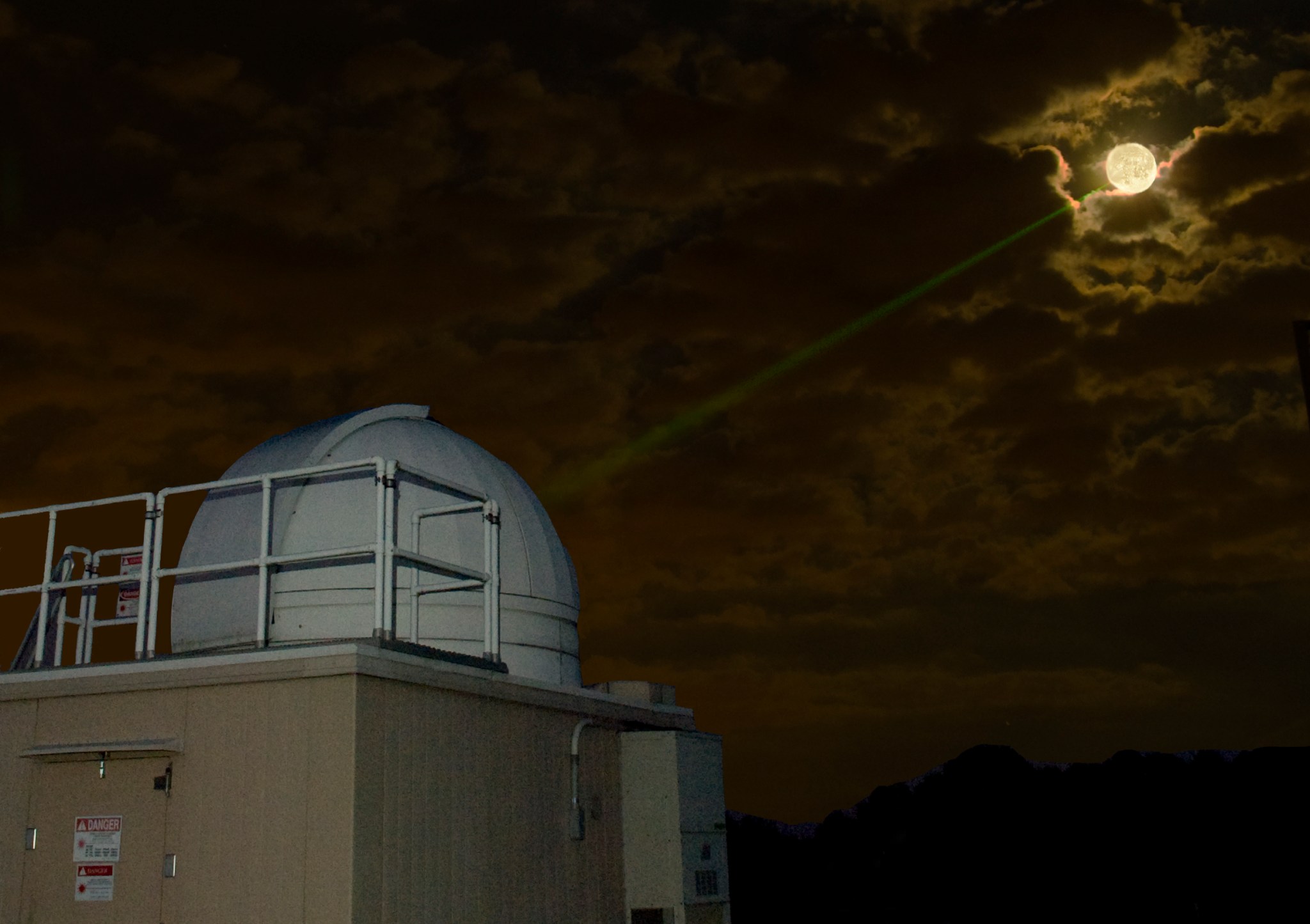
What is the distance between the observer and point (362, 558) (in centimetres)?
1377

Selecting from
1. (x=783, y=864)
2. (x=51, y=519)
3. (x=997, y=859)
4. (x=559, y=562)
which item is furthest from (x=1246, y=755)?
(x=51, y=519)

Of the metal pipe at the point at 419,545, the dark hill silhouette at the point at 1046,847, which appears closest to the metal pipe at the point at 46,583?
the metal pipe at the point at 419,545

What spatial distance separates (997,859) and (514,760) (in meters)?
76.8

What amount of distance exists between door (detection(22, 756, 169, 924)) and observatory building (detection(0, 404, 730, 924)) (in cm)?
2

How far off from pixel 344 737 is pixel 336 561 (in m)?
4.01

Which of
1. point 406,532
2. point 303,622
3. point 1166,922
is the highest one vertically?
point 406,532

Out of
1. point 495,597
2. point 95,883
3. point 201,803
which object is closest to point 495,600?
point 495,597

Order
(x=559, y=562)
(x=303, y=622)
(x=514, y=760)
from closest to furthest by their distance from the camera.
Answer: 1. (x=514, y=760)
2. (x=303, y=622)
3. (x=559, y=562)

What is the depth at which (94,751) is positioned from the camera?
10.8 m

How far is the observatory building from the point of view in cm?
1012

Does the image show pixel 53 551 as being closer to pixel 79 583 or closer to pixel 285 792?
pixel 79 583

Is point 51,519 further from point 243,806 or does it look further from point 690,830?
point 690,830

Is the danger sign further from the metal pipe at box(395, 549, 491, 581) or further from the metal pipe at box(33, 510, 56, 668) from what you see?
the metal pipe at box(395, 549, 491, 581)

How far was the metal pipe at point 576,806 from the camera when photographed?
12.7 meters
